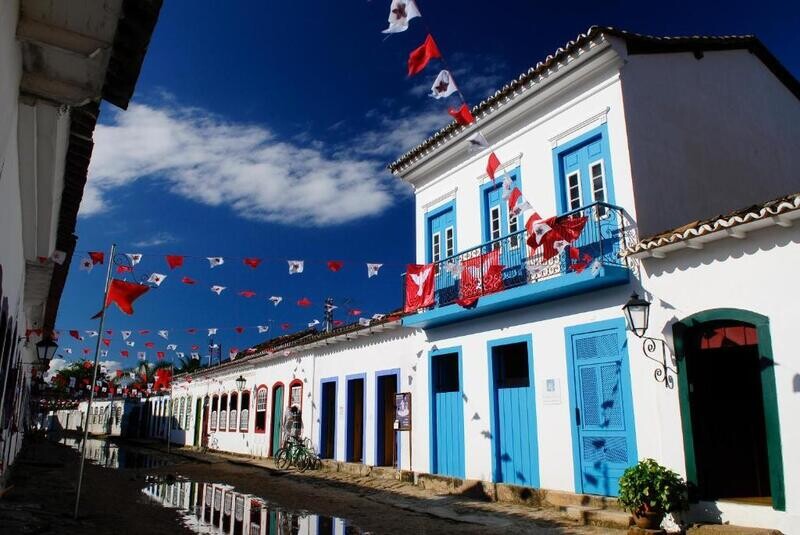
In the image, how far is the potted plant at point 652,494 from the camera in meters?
7.62

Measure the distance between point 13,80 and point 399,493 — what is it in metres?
10.5

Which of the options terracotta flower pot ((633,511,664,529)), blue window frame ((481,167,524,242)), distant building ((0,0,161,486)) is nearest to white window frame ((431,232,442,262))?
blue window frame ((481,167,524,242))

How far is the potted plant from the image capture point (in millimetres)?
7625

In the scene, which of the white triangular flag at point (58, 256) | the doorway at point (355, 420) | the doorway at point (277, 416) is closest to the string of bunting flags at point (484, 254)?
the doorway at point (355, 420)

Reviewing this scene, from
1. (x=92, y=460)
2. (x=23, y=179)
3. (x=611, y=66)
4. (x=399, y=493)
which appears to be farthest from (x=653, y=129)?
(x=92, y=460)

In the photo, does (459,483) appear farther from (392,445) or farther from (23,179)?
(23,179)

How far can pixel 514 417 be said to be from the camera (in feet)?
36.5

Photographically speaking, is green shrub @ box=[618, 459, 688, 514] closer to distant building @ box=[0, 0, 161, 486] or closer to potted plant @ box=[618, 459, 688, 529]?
potted plant @ box=[618, 459, 688, 529]

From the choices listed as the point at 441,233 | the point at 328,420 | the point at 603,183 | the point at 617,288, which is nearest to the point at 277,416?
the point at 328,420

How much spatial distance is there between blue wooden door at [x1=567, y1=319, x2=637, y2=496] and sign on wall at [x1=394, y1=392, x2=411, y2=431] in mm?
4854

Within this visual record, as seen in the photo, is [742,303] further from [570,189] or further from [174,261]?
[174,261]

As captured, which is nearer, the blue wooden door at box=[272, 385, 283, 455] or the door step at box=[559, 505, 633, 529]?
the door step at box=[559, 505, 633, 529]

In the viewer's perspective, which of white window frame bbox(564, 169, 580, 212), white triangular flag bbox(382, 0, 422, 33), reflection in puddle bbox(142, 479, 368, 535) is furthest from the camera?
white window frame bbox(564, 169, 580, 212)

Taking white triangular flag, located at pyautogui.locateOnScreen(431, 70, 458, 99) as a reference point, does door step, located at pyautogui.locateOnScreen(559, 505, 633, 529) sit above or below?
below
